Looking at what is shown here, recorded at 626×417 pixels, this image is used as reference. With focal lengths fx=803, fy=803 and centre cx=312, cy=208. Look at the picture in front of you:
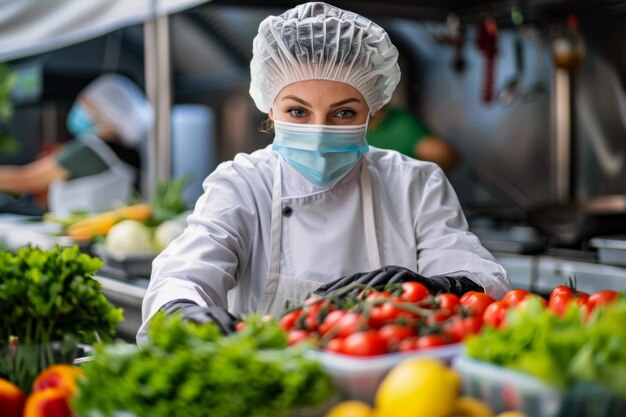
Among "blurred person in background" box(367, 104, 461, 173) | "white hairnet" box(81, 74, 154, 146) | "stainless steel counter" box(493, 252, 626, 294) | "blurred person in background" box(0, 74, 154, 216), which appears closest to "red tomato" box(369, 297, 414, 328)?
"stainless steel counter" box(493, 252, 626, 294)

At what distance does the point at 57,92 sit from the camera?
8508 millimetres

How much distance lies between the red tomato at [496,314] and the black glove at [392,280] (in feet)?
0.89

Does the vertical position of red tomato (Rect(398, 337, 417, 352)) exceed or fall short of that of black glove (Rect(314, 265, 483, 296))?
it exceeds it

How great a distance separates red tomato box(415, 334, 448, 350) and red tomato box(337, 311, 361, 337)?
0.10 metres

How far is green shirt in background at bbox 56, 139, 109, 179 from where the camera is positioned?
5949 millimetres

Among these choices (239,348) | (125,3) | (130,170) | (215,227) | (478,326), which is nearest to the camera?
(239,348)

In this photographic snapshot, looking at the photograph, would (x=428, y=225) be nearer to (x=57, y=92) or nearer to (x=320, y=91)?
(x=320, y=91)

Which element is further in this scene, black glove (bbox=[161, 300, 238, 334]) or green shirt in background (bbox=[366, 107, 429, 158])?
green shirt in background (bbox=[366, 107, 429, 158])

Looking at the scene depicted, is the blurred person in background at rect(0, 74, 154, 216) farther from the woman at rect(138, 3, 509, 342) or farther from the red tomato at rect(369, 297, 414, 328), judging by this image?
the red tomato at rect(369, 297, 414, 328)

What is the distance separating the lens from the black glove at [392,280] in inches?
71.7

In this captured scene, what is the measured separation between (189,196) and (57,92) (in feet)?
6.04

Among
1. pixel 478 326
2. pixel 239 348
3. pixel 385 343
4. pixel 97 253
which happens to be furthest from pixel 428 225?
pixel 97 253

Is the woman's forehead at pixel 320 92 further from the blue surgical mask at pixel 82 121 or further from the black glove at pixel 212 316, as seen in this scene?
the blue surgical mask at pixel 82 121

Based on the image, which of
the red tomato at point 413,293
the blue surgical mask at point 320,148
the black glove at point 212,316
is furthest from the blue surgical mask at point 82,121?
the red tomato at point 413,293
